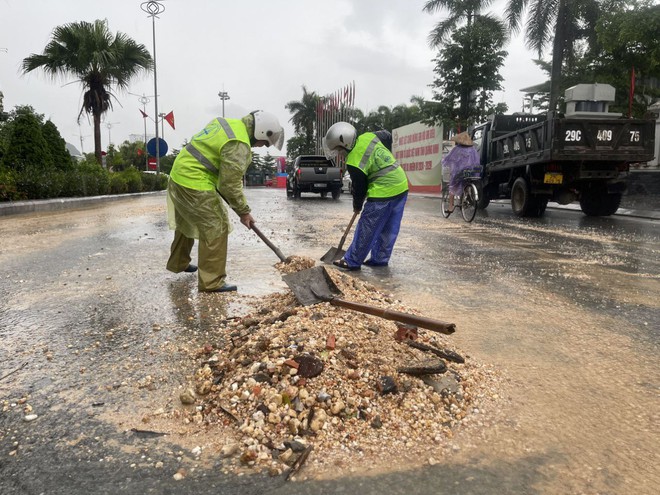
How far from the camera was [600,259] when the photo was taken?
6.51 m

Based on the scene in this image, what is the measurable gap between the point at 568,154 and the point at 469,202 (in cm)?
211

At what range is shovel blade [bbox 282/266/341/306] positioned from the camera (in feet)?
11.2

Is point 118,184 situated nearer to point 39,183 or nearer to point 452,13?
point 39,183

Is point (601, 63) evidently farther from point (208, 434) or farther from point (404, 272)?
point (208, 434)

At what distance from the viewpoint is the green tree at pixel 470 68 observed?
84.2ft

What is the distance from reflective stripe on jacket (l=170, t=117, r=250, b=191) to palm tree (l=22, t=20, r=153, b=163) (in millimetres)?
24202

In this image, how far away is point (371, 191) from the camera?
5.97 meters

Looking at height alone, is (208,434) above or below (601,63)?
below

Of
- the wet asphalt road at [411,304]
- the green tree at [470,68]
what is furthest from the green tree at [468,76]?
the wet asphalt road at [411,304]

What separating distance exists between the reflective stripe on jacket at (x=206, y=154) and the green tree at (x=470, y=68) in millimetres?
23200

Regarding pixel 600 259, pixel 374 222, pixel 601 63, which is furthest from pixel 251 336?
pixel 601 63

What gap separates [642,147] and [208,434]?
11310mm

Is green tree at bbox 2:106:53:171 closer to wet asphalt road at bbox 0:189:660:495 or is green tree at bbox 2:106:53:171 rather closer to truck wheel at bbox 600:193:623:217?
wet asphalt road at bbox 0:189:660:495

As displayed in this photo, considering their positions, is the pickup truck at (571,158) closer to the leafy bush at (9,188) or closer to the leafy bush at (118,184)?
the leafy bush at (9,188)
